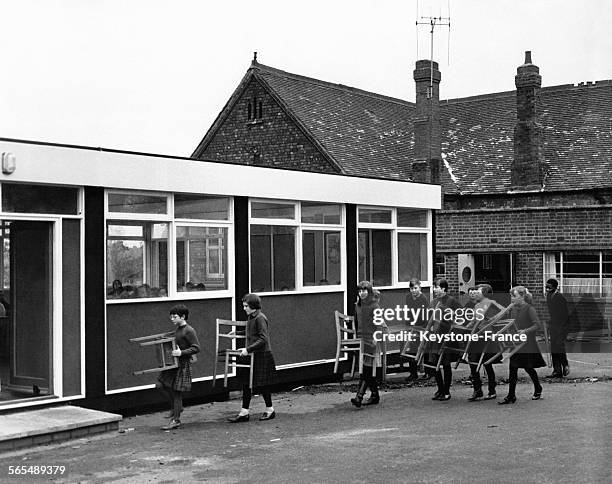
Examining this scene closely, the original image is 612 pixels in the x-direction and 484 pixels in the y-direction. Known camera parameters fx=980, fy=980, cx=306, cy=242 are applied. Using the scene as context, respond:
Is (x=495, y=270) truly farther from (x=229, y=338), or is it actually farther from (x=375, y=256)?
(x=229, y=338)

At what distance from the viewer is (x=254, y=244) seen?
1462cm

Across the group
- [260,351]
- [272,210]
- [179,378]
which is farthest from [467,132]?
[179,378]

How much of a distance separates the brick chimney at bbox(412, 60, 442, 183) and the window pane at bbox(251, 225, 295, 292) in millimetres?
18149

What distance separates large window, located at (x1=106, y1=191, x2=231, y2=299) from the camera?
41.2 feet

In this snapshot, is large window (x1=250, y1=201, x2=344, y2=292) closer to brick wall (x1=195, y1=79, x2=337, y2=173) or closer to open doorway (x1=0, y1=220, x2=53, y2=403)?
open doorway (x1=0, y1=220, x2=53, y2=403)

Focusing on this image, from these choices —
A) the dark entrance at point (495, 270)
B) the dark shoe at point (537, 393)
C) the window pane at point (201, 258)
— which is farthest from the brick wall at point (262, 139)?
the dark shoe at point (537, 393)

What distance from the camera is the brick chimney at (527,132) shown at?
31.2 meters

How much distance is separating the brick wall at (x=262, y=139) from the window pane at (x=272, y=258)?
1850 cm

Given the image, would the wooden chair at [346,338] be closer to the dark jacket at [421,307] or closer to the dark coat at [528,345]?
the dark jacket at [421,307]

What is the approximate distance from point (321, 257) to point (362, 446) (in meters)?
6.45

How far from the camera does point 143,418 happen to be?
40.9ft

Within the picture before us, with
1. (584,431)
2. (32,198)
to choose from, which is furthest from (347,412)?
(32,198)

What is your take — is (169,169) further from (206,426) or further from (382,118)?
(382,118)

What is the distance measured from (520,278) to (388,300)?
13365mm
